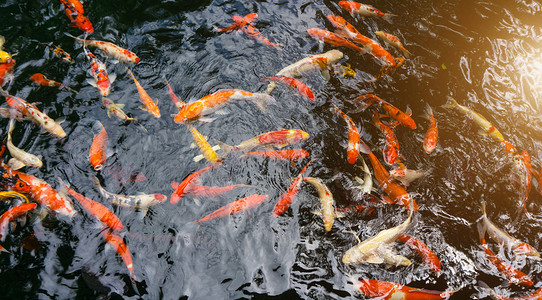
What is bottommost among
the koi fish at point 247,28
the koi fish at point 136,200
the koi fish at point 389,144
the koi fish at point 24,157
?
the koi fish at point 136,200

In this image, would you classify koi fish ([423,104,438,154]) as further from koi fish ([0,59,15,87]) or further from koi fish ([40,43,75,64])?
koi fish ([0,59,15,87])

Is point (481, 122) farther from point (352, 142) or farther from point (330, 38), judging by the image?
point (330, 38)

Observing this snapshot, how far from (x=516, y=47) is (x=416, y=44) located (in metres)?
1.76

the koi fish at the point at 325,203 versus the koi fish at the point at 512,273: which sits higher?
the koi fish at the point at 325,203

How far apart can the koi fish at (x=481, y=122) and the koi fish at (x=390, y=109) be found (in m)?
0.75

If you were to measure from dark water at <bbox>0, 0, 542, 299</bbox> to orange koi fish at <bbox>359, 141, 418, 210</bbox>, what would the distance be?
0.17 m

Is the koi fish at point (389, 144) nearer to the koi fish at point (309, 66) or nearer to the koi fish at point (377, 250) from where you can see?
the koi fish at point (377, 250)

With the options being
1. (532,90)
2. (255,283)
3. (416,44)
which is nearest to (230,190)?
(255,283)

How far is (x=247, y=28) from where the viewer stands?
17.2 feet

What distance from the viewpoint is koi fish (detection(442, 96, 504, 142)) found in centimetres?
464

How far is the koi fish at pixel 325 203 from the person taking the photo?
12.3 ft

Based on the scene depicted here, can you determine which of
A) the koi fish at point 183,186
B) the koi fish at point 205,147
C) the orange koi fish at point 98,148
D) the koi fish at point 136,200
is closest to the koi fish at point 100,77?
the orange koi fish at point 98,148

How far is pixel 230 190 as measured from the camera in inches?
152

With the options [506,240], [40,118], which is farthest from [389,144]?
[40,118]
